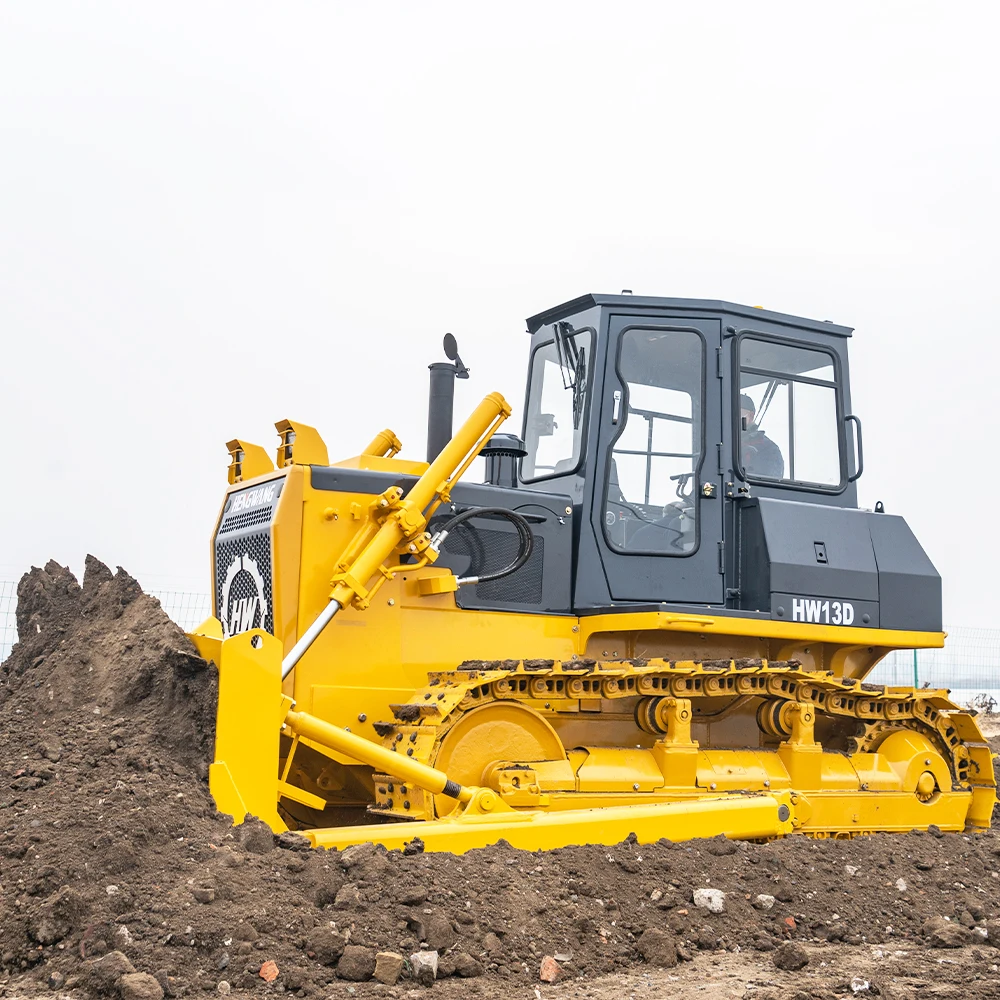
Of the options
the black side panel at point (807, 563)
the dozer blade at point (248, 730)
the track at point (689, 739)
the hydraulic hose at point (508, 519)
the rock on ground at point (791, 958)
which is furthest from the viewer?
the black side panel at point (807, 563)

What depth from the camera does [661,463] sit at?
7641 mm

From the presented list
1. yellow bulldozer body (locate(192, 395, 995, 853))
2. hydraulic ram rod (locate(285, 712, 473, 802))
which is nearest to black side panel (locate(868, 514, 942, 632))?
yellow bulldozer body (locate(192, 395, 995, 853))

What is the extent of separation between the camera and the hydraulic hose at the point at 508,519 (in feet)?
23.1

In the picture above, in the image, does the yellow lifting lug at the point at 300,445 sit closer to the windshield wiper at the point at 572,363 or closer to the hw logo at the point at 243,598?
the hw logo at the point at 243,598

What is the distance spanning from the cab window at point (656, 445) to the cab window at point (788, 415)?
1.18 feet

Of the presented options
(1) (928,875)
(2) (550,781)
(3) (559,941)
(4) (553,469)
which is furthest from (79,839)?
(1) (928,875)

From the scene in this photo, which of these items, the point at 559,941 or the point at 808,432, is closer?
the point at 559,941

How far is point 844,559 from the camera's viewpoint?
8008 millimetres

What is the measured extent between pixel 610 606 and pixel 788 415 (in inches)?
76.9

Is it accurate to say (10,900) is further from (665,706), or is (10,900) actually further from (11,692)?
(665,706)

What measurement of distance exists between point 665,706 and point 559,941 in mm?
2368

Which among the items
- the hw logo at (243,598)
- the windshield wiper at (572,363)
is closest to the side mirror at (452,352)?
the windshield wiper at (572,363)

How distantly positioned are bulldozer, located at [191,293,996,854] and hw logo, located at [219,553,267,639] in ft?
0.08

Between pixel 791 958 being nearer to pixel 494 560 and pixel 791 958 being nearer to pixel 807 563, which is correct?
pixel 494 560
